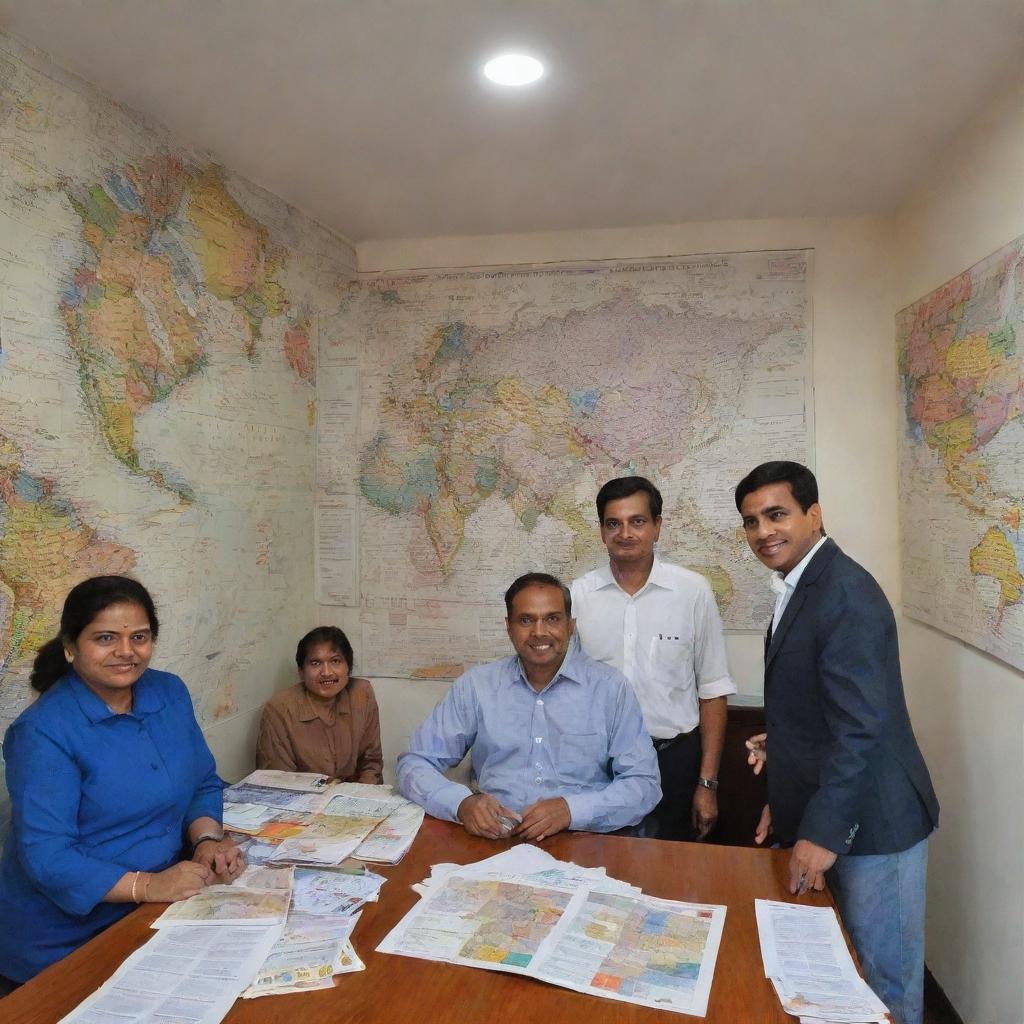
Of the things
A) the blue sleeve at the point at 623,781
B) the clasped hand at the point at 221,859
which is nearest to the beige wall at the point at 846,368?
the blue sleeve at the point at 623,781

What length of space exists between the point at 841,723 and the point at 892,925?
0.51m

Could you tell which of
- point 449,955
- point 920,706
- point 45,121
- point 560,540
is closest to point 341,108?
point 45,121

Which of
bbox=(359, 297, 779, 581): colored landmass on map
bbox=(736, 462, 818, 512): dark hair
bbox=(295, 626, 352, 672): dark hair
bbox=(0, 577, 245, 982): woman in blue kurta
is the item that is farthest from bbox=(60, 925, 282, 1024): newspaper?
bbox=(359, 297, 779, 581): colored landmass on map

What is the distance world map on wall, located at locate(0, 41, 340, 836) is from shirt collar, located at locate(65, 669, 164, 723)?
1.08 feet

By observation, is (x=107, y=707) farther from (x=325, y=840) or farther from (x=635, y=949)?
(x=635, y=949)

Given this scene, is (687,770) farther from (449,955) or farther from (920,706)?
(449,955)

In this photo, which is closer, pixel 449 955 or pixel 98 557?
pixel 449 955

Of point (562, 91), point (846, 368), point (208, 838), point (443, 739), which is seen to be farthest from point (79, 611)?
point (846, 368)

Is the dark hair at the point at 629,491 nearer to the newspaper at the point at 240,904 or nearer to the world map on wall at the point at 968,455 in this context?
the world map on wall at the point at 968,455

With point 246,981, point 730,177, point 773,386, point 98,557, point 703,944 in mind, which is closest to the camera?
point 246,981

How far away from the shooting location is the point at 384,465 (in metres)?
3.60

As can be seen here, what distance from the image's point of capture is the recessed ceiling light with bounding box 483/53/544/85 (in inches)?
82.0

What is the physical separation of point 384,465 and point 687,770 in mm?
1812

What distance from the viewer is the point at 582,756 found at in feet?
7.13
